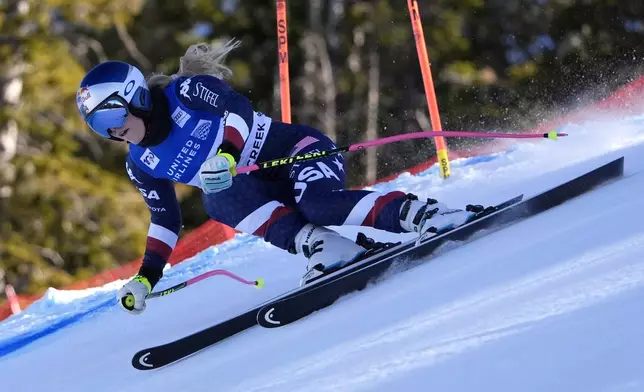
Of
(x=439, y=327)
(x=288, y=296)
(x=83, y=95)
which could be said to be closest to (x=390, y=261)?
(x=288, y=296)

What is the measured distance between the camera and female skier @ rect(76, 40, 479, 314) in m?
3.46

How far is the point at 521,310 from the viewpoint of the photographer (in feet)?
8.00

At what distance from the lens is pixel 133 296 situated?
12.0 feet

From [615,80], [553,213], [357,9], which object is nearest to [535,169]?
[553,213]

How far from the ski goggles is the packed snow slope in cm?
90

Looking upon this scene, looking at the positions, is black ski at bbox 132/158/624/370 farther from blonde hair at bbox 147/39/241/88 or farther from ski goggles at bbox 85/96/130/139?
blonde hair at bbox 147/39/241/88

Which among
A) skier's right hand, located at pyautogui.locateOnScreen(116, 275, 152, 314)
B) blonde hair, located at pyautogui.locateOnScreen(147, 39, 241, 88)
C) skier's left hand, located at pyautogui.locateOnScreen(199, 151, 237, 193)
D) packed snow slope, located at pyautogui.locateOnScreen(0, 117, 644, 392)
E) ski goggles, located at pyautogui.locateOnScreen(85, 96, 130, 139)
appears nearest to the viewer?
packed snow slope, located at pyautogui.locateOnScreen(0, 117, 644, 392)

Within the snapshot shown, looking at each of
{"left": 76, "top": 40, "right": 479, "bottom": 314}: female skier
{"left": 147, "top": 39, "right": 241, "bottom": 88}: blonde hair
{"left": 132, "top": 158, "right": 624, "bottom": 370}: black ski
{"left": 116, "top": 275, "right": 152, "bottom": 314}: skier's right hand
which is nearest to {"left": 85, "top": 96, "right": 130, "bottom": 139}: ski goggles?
{"left": 76, "top": 40, "right": 479, "bottom": 314}: female skier

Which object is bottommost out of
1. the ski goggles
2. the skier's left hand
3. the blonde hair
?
the skier's left hand

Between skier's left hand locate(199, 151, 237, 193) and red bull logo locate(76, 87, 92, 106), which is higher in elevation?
red bull logo locate(76, 87, 92, 106)

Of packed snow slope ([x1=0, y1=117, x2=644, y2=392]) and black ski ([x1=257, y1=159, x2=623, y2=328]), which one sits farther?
black ski ([x1=257, y1=159, x2=623, y2=328])

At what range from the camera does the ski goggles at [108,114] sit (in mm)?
3441

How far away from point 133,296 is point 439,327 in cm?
152

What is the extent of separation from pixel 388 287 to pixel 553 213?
780mm
